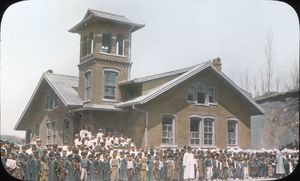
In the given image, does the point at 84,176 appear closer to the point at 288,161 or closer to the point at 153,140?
the point at 153,140

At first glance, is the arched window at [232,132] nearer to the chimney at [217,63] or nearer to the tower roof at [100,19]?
the chimney at [217,63]

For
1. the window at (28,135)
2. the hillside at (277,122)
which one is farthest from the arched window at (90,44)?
the hillside at (277,122)

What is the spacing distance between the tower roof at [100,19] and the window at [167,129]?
5.00ft

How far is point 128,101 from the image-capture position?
7.46m

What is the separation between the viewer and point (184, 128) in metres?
7.77

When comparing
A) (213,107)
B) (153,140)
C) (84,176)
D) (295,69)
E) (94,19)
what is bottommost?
(84,176)

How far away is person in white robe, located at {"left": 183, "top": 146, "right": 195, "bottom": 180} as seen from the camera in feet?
25.5

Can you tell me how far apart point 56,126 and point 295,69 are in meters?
3.81

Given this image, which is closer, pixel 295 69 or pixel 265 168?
pixel 295 69

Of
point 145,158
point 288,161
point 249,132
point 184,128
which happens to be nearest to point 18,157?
point 145,158

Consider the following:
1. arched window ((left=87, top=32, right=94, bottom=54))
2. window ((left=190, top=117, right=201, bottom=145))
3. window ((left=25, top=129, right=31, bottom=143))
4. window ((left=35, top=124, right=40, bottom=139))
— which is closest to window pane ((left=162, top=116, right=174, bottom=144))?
window ((left=190, top=117, right=201, bottom=145))

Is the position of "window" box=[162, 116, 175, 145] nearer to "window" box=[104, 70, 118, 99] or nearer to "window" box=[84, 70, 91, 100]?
"window" box=[104, 70, 118, 99]

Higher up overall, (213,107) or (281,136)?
(213,107)

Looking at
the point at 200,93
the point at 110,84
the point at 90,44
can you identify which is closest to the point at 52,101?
the point at 110,84
